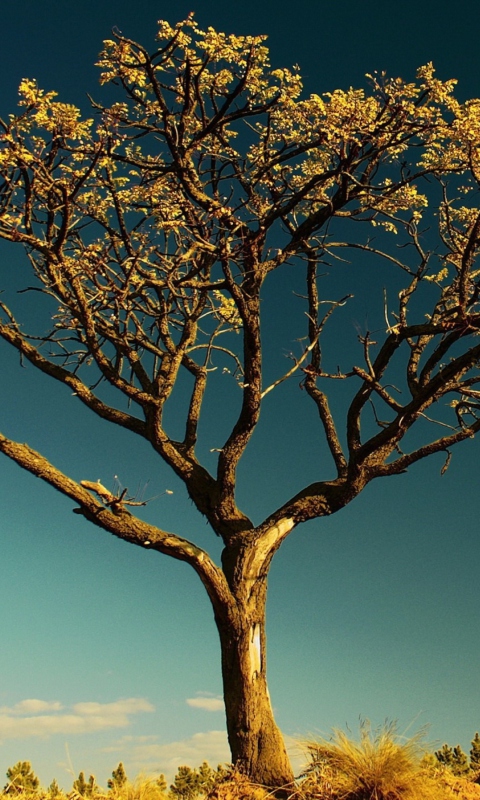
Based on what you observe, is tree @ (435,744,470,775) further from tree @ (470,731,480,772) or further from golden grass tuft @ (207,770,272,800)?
golden grass tuft @ (207,770,272,800)

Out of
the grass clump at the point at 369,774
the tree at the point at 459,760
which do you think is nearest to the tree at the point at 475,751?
the tree at the point at 459,760

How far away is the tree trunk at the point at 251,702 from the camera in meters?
10.3

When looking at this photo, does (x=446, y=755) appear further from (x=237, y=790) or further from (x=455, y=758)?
(x=237, y=790)

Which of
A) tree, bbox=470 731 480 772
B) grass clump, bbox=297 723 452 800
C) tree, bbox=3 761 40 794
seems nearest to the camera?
grass clump, bbox=297 723 452 800

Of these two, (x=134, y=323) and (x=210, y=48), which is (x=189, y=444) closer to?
(x=134, y=323)

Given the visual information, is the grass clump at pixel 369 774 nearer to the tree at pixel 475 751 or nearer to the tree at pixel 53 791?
the tree at pixel 53 791

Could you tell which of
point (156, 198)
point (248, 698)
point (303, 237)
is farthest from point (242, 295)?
point (248, 698)

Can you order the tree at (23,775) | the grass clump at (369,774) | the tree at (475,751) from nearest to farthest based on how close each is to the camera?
the grass clump at (369,774)
the tree at (23,775)
the tree at (475,751)

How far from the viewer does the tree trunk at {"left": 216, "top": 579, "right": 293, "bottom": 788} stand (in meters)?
10.3

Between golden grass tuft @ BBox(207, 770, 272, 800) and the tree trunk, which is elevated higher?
the tree trunk

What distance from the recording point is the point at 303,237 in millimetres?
12891

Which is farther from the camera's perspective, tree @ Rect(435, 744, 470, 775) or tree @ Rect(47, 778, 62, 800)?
tree @ Rect(435, 744, 470, 775)

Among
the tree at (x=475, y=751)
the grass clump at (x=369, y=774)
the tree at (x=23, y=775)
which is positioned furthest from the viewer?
the tree at (x=475, y=751)

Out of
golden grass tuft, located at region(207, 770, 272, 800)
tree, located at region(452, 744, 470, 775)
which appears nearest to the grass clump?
golden grass tuft, located at region(207, 770, 272, 800)
